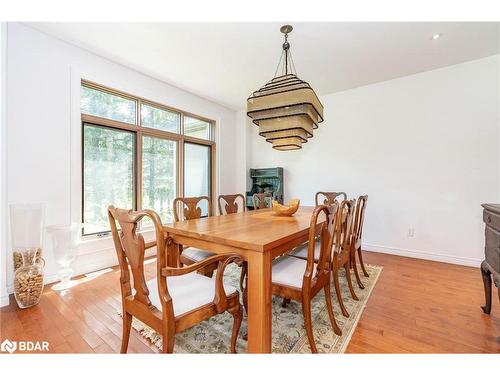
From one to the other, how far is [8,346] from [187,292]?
136 centimetres

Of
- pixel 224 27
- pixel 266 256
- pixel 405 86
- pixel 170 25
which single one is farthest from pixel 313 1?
pixel 405 86

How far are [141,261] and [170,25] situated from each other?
2342mm

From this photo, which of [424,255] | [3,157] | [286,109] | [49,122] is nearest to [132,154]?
[49,122]

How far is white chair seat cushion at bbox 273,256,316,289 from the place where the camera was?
1572mm

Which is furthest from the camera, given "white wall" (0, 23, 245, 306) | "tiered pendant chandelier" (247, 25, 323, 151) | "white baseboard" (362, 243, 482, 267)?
"white baseboard" (362, 243, 482, 267)

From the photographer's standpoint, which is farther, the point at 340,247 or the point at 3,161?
the point at 3,161

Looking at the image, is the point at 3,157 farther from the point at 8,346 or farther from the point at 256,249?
the point at 256,249

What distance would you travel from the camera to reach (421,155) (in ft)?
11.3

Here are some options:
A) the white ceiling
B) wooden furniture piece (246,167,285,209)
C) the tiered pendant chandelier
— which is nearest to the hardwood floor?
the tiered pendant chandelier

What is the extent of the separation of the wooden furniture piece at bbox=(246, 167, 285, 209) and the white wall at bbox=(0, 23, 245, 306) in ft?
9.22

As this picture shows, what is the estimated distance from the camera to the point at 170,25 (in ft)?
7.73

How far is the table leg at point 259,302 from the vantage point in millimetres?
1289

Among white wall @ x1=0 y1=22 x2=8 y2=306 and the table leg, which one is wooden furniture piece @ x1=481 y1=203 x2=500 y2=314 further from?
white wall @ x1=0 y1=22 x2=8 y2=306
